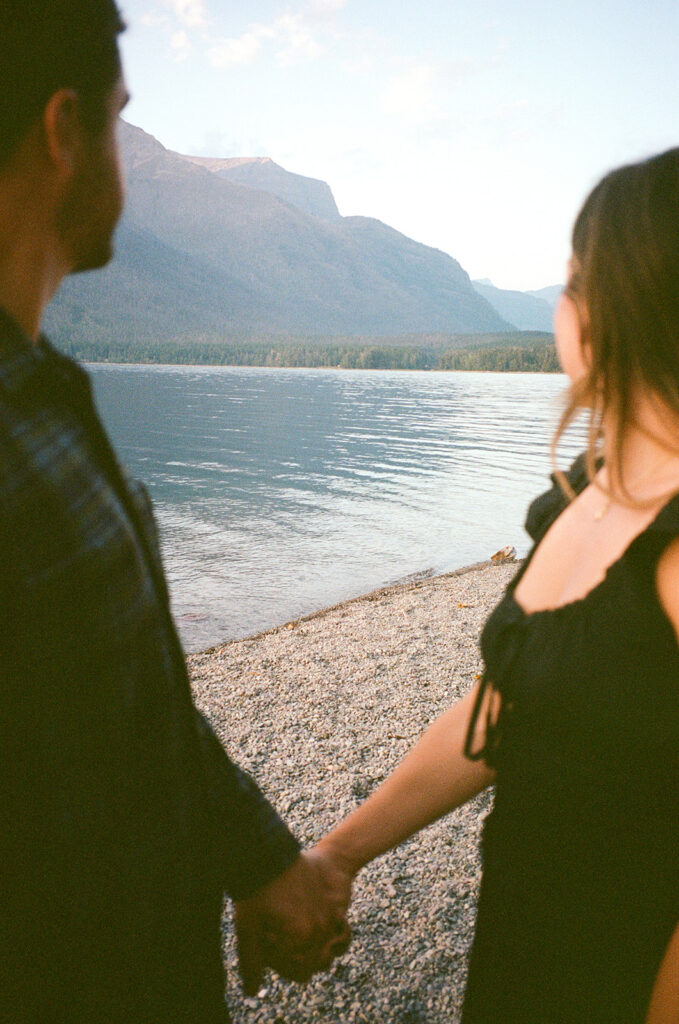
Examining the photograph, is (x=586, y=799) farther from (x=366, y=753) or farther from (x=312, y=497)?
(x=312, y=497)

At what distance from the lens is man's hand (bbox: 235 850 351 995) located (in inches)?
60.0

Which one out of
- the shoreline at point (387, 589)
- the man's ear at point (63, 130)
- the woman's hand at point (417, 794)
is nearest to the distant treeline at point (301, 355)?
the shoreline at point (387, 589)

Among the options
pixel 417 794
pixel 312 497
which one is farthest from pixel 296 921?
pixel 312 497

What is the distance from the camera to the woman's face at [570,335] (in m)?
1.22

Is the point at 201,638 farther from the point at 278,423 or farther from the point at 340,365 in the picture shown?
the point at 340,365

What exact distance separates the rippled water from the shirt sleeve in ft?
3.37

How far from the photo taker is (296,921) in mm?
1531

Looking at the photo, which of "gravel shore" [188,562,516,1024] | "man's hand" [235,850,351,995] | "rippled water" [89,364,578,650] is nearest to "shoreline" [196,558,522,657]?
"gravel shore" [188,562,516,1024]

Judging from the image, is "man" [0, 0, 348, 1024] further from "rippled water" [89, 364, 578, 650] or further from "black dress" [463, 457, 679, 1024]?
"rippled water" [89, 364, 578, 650]

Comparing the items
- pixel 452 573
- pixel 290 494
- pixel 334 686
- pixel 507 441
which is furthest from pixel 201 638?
pixel 507 441

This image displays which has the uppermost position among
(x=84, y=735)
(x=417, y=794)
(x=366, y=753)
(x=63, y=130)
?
(x=63, y=130)

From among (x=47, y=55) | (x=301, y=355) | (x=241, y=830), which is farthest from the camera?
(x=301, y=355)

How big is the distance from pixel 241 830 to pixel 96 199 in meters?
1.26

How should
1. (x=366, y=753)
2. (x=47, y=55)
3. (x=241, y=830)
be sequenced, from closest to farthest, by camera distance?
1. (x=47, y=55)
2. (x=241, y=830)
3. (x=366, y=753)
